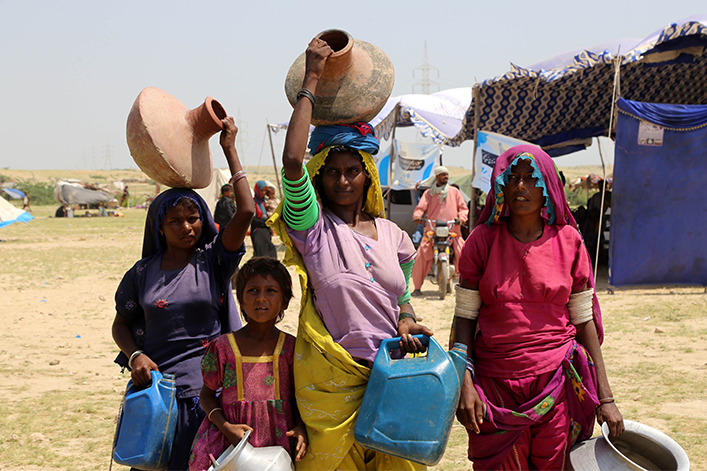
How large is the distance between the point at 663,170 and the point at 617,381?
189 inches

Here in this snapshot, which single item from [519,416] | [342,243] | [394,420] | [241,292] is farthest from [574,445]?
[241,292]

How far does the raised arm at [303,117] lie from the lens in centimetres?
194

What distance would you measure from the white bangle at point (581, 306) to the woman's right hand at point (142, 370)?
1.66 m

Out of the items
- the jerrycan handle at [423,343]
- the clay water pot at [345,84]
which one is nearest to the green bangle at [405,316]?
the jerrycan handle at [423,343]

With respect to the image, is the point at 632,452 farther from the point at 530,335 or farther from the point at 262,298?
the point at 262,298

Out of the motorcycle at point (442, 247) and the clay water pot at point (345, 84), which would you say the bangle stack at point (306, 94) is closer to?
the clay water pot at point (345, 84)

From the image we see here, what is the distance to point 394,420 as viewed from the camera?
1862 millimetres

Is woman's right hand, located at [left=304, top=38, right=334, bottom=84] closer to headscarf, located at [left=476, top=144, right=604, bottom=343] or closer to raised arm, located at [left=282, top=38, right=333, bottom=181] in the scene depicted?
raised arm, located at [left=282, top=38, right=333, bottom=181]

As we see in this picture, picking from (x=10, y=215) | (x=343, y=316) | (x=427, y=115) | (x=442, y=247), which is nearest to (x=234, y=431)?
(x=343, y=316)

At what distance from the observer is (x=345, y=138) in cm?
212

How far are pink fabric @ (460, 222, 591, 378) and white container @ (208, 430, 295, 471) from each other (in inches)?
33.6

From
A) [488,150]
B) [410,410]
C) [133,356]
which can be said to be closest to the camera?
[410,410]

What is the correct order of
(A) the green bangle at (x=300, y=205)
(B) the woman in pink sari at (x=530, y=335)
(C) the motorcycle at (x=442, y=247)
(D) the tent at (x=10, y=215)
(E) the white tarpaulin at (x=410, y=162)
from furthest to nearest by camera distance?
(D) the tent at (x=10, y=215), (E) the white tarpaulin at (x=410, y=162), (C) the motorcycle at (x=442, y=247), (B) the woman in pink sari at (x=530, y=335), (A) the green bangle at (x=300, y=205)

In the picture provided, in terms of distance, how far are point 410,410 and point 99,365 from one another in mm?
4699
